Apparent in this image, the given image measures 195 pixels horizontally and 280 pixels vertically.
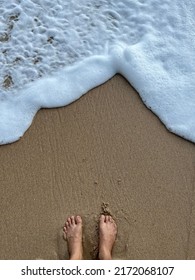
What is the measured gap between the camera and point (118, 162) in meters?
2.67

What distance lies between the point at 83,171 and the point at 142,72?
685 millimetres

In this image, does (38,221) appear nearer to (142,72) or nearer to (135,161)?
(135,161)

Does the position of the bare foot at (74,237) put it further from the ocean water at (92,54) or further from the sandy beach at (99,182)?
the ocean water at (92,54)

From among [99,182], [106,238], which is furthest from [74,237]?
[99,182]

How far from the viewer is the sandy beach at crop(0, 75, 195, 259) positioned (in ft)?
8.46

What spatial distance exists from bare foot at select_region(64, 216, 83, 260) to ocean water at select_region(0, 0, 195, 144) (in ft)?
1.93

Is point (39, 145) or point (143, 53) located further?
point (143, 53)

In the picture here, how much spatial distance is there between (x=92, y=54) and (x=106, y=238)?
3.64ft

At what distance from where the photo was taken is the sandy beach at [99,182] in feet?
8.46

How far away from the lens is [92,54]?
2.90 metres

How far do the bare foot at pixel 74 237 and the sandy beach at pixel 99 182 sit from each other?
46 millimetres
